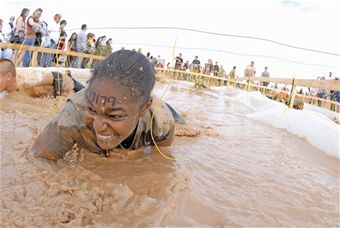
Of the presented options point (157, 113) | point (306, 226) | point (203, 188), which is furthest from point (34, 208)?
point (306, 226)

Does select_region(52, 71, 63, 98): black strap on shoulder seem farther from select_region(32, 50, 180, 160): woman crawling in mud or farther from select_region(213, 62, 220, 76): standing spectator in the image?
select_region(213, 62, 220, 76): standing spectator

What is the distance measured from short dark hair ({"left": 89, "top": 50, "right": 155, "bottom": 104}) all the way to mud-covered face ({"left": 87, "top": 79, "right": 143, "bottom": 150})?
0.04 m

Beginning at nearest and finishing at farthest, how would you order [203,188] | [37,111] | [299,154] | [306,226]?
[306,226] → [203,188] → [299,154] → [37,111]

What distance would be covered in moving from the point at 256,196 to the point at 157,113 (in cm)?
90

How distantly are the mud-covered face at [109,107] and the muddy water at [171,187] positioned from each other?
313 millimetres

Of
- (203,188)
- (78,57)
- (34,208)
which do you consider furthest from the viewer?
(78,57)

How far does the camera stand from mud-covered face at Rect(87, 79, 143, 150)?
173cm

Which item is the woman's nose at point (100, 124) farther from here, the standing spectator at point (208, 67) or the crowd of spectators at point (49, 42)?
the standing spectator at point (208, 67)

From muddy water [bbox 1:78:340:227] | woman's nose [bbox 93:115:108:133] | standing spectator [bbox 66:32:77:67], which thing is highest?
standing spectator [bbox 66:32:77:67]

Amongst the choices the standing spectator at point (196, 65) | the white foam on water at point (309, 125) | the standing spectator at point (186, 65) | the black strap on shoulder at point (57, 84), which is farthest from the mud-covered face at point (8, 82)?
the standing spectator at point (186, 65)

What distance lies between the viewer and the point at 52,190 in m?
1.58

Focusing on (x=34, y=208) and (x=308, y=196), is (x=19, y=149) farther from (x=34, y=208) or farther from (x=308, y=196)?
(x=308, y=196)

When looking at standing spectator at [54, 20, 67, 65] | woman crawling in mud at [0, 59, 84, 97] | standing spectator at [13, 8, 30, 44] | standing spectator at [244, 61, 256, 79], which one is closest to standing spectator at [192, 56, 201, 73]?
standing spectator at [244, 61, 256, 79]

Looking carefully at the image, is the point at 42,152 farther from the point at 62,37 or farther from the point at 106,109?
the point at 62,37
